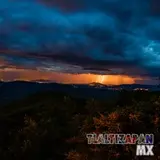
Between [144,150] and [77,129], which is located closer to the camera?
[144,150]

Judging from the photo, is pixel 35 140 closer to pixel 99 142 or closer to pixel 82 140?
pixel 82 140

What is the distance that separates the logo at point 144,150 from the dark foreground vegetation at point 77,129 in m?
0.14

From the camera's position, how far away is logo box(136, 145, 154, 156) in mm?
14609

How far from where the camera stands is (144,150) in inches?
576

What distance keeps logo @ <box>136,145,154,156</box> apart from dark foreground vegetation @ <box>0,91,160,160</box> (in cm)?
14

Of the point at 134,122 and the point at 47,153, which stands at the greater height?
the point at 134,122

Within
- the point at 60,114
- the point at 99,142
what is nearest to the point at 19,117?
the point at 60,114

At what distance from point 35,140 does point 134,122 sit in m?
5.07

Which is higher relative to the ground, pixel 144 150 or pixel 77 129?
pixel 77 129

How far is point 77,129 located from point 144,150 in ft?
15.7

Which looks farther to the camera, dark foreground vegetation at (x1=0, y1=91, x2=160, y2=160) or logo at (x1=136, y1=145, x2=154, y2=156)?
dark foreground vegetation at (x1=0, y1=91, x2=160, y2=160)

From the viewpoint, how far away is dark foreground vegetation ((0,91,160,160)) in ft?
50.5

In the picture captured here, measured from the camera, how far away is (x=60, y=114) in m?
22.2

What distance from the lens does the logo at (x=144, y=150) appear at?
14609 millimetres
